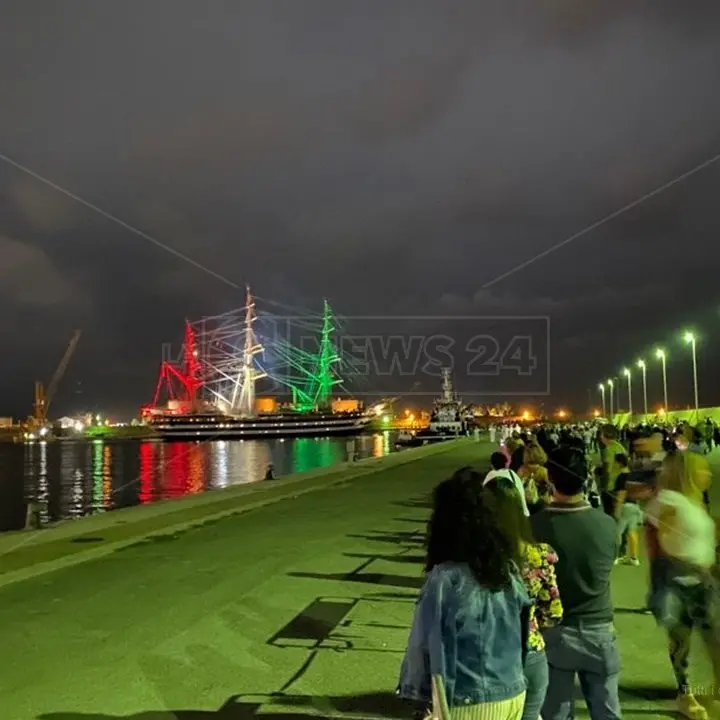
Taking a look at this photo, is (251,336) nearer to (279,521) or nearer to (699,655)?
(279,521)

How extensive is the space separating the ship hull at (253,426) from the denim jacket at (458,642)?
139959 millimetres

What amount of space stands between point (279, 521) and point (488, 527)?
574 inches

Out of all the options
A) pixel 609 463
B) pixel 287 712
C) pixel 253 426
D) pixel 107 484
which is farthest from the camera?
pixel 253 426

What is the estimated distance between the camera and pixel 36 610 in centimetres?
871

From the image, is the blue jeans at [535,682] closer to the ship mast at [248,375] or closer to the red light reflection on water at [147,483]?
the red light reflection on water at [147,483]

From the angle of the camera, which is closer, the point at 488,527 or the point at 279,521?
the point at 488,527

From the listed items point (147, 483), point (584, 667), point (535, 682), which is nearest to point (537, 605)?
point (535, 682)

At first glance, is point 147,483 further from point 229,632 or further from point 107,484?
point 229,632

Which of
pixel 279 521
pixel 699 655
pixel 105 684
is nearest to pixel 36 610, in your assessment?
pixel 105 684

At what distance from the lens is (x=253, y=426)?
14425 centimetres

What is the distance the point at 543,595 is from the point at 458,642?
692mm

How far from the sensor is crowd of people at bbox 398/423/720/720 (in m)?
3.01

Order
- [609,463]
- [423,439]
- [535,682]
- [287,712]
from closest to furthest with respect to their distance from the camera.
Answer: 1. [535,682]
2. [287,712]
3. [609,463]
4. [423,439]

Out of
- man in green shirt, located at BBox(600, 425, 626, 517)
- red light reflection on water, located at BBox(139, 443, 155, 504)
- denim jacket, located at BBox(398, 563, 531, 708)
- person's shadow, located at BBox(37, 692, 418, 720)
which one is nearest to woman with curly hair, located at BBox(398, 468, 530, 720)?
denim jacket, located at BBox(398, 563, 531, 708)
